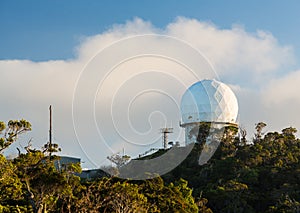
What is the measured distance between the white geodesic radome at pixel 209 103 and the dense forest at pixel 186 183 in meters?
1.09

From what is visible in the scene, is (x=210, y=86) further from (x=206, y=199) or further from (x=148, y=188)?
(x=148, y=188)

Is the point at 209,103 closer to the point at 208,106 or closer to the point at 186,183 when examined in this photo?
the point at 208,106

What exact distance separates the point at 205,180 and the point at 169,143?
1109cm

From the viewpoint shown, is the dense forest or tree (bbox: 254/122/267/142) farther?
tree (bbox: 254/122/267/142)

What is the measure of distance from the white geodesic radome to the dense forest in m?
1.09

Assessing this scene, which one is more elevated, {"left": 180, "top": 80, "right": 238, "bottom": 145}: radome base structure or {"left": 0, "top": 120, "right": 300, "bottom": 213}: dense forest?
{"left": 180, "top": 80, "right": 238, "bottom": 145}: radome base structure

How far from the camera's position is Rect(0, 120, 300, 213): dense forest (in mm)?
22516

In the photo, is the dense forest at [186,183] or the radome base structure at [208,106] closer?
the dense forest at [186,183]

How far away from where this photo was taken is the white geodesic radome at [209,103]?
46.8 m

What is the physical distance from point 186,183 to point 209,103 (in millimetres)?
15755

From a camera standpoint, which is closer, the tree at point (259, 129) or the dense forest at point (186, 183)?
the dense forest at point (186, 183)

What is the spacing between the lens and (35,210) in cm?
2258

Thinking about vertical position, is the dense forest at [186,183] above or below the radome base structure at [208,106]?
below

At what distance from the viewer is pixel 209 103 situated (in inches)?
1836
